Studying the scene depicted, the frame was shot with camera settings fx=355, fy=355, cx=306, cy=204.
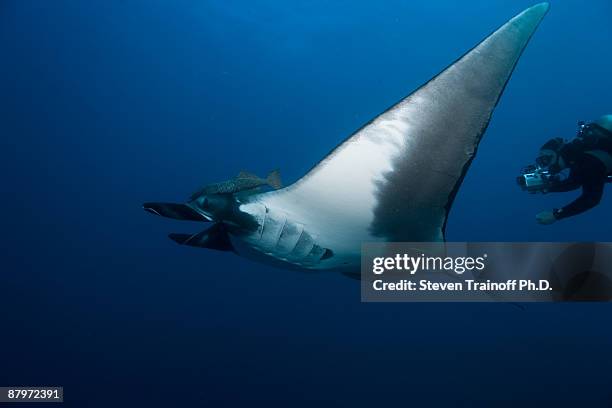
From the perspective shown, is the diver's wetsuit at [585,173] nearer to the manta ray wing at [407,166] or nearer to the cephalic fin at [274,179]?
the manta ray wing at [407,166]

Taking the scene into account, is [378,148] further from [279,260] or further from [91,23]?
[91,23]

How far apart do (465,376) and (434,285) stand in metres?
13.7

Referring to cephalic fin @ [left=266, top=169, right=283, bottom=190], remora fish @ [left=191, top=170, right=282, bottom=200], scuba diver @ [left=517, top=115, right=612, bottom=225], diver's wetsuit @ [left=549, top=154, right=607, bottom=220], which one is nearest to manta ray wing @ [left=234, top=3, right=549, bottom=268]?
remora fish @ [left=191, top=170, right=282, bottom=200]

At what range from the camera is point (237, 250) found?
268 cm

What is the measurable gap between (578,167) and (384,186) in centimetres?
287

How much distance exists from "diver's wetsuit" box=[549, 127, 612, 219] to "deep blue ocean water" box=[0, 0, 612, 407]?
10.7m

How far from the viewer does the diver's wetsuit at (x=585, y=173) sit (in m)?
3.64

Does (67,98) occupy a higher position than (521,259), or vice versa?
(67,98)

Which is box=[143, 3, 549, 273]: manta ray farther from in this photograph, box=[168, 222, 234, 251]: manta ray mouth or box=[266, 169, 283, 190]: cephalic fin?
box=[266, 169, 283, 190]: cephalic fin

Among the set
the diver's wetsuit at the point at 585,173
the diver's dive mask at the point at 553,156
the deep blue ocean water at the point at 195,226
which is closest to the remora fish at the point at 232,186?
the diver's dive mask at the point at 553,156

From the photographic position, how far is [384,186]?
85.1 inches

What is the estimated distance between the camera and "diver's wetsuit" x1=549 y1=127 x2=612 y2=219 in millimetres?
3645

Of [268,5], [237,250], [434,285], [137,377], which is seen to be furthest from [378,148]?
[268,5]

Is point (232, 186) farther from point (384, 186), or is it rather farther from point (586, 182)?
point (586, 182)
